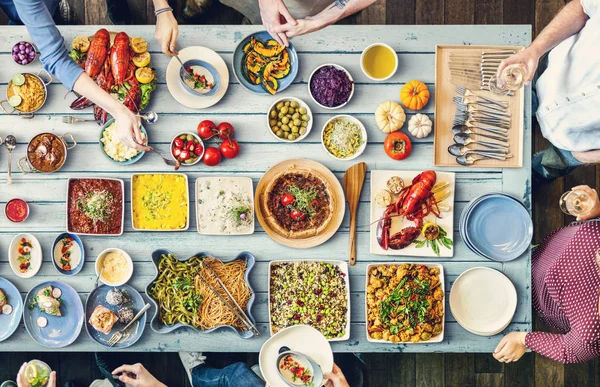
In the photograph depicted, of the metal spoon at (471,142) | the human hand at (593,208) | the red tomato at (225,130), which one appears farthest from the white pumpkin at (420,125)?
the red tomato at (225,130)

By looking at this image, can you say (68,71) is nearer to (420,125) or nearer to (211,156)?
(211,156)

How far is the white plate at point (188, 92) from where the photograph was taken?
2.84 metres

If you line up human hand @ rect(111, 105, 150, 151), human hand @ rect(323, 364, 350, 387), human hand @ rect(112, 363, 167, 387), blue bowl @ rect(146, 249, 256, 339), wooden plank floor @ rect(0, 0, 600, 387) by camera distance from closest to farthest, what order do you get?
human hand @ rect(111, 105, 150, 151) → human hand @ rect(323, 364, 350, 387) → blue bowl @ rect(146, 249, 256, 339) → human hand @ rect(112, 363, 167, 387) → wooden plank floor @ rect(0, 0, 600, 387)

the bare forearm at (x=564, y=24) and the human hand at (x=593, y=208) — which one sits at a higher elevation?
the bare forearm at (x=564, y=24)

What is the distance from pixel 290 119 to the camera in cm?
285

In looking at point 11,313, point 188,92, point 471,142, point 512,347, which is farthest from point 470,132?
point 11,313

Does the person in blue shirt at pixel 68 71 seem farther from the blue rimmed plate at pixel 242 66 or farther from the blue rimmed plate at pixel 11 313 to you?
the blue rimmed plate at pixel 11 313

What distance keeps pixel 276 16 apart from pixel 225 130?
0.66m

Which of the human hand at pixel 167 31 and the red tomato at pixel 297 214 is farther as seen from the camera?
the red tomato at pixel 297 214

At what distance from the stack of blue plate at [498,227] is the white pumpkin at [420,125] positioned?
0.47m

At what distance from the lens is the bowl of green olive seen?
283 centimetres

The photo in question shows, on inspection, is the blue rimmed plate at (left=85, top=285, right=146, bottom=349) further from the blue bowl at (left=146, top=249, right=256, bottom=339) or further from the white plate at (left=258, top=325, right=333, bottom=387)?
the white plate at (left=258, top=325, right=333, bottom=387)

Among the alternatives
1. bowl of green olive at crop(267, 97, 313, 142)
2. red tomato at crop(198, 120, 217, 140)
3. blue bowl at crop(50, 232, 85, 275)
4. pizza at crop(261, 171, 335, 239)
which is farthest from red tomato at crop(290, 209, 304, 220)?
blue bowl at crop(50, 232, 85, 275)

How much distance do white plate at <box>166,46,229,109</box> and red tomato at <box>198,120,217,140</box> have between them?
0.10 metres
